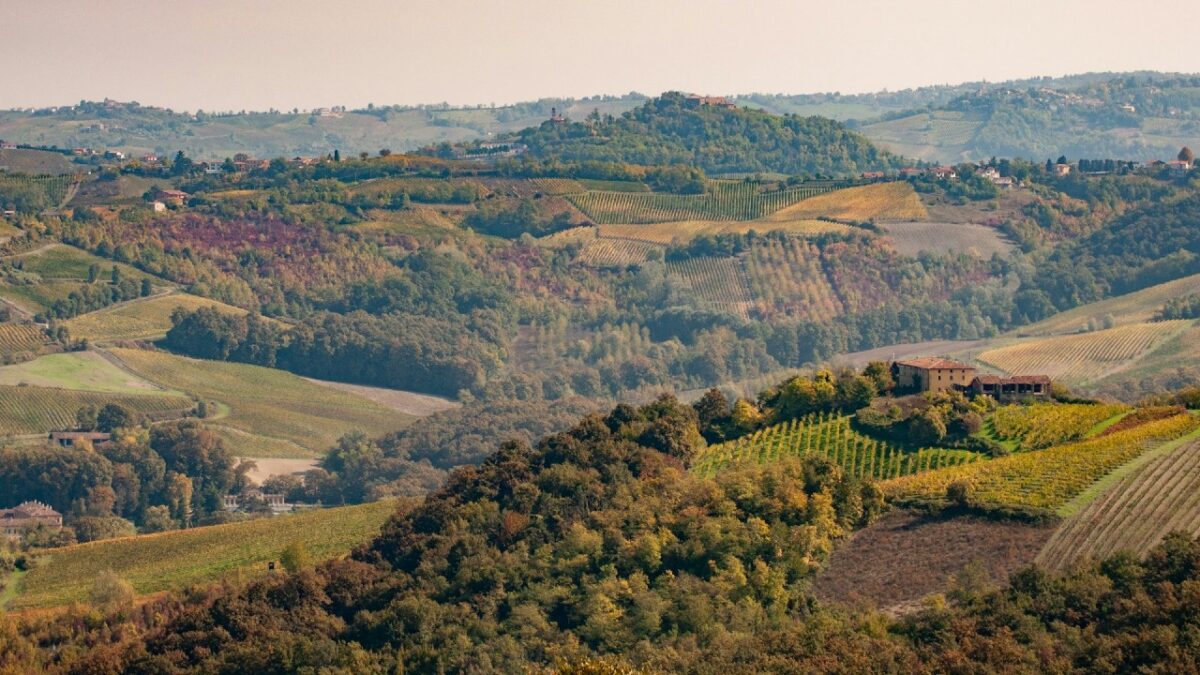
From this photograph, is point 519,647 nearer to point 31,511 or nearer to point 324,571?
point 324,571

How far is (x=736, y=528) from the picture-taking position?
74.4m

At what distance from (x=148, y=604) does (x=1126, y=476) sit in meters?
37.2

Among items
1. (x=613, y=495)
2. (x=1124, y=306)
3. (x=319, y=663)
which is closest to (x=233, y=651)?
(x=319, y=663)

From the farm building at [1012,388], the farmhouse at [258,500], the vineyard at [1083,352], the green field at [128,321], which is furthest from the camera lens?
the green field at [128,321]

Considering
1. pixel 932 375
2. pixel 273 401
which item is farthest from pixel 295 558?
pixel 273 401

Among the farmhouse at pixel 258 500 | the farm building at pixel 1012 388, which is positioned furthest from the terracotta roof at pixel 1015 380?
the farmhouse at pixel 258 500

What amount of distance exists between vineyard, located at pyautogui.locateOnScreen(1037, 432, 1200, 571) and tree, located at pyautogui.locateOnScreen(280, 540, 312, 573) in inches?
1215

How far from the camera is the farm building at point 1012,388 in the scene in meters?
91.2

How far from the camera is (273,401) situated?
174 meters

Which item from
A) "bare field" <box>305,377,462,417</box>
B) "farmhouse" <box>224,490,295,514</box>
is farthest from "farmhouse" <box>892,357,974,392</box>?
"bare field" <box>305,377,462,417</box>

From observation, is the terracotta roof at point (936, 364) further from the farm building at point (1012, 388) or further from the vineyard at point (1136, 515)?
the vineyard at point (1136, 515)

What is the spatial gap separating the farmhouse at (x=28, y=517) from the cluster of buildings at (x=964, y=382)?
57.8 meters

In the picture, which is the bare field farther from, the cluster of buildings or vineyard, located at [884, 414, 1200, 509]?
vineyard, located at [884, 414, 1200, 509]

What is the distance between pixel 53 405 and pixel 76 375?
8655 mm
